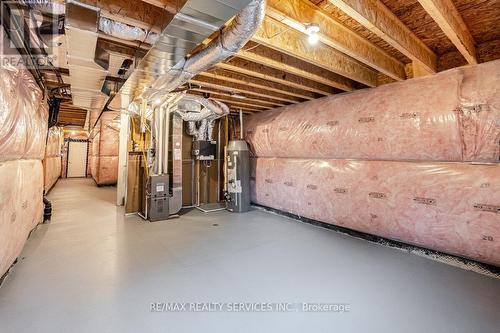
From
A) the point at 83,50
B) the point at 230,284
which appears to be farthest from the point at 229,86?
the point at 230,284

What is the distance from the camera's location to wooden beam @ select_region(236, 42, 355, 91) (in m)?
2.39

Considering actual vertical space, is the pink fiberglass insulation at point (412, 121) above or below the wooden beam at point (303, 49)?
below

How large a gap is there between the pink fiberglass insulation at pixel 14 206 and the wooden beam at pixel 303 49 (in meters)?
2.48

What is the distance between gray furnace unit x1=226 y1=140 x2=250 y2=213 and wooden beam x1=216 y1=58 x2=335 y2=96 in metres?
1.92

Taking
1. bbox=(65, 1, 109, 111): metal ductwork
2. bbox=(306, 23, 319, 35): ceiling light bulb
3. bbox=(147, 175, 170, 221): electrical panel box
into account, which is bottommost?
bbox=(147, 175, 170, 221): electrical panel box

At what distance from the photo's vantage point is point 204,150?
17.0 feet

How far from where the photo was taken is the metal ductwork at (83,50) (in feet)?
5.01

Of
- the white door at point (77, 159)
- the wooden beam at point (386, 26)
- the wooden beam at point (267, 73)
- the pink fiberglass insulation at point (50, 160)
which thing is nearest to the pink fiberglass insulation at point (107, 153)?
the pink fiberglass insulation at point (50, 160)

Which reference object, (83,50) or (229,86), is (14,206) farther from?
(229,86)

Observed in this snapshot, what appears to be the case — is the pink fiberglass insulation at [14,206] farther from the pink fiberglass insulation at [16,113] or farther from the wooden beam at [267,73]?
the wooden beam at [267,73]

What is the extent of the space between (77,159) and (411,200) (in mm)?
13375

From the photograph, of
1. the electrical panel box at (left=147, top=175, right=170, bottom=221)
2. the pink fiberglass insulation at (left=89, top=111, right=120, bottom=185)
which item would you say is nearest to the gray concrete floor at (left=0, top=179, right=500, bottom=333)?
the electrical panel box at (left=147, top=175, right=170, bottom=221)

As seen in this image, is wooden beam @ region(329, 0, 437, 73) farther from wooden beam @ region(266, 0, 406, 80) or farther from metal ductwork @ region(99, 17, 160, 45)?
metal ductwork @ region(99, 17, 160, 45)

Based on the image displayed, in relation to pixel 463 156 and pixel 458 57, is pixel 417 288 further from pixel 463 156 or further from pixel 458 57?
pixel 458 57
